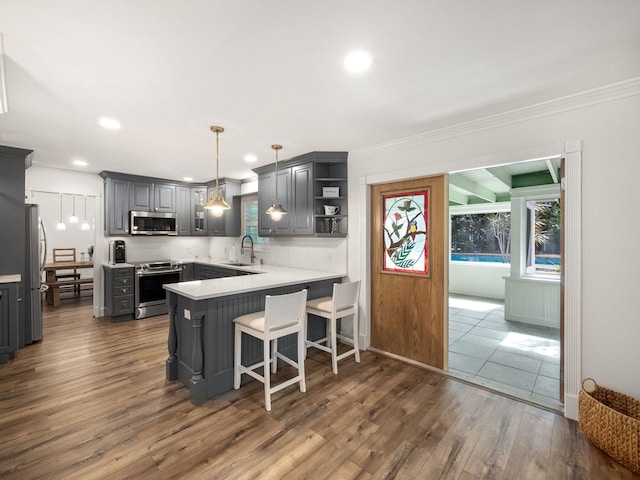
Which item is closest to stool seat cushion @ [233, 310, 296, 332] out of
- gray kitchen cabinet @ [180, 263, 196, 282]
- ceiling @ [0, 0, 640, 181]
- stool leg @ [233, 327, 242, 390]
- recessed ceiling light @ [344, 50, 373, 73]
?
stool leg @ [233, 327, 242, 390]

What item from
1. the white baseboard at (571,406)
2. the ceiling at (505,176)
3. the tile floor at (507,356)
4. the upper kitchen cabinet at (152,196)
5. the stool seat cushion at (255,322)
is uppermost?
the ceiling at (505,176)

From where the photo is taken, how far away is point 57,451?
194 cm

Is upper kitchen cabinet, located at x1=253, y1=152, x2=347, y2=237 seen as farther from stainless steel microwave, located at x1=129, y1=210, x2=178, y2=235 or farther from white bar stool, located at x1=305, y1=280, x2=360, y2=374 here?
stainless steel microwave, located at x1=129, y1=210, x2=178, y2=235

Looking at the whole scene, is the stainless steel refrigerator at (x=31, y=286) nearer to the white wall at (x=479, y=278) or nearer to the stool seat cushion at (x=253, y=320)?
the stool seat cushion at (x=253, y=320)

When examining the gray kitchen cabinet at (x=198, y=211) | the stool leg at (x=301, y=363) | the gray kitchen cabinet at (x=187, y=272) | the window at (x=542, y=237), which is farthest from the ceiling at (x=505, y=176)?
the gray kitchen cabinet at (x=187, y=272)

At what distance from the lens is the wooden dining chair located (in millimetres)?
6852

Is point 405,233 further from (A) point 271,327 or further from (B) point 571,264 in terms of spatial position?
(A) point 271,327

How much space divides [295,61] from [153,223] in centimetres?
470

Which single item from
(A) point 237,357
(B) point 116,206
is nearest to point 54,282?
(B) point 116,206

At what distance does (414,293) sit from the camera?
3.30m

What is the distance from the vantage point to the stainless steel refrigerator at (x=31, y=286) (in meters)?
3.75

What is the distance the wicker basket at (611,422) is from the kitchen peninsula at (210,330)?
2.51m

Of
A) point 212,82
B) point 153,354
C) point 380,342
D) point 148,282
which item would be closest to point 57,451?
point 153,354

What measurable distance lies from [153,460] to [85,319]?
4.23 metres
